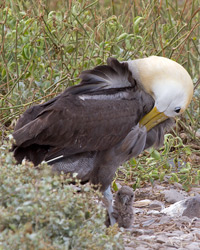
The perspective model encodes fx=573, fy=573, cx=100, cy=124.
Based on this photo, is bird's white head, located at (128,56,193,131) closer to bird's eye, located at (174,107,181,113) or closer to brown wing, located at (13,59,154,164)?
bird's eye, located at (174,107,181,113)

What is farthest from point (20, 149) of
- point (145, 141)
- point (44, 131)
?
point (145, 141)

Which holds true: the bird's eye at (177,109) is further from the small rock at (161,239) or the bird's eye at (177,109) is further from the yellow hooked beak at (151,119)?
the small rock at (161,239)

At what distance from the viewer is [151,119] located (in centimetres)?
555

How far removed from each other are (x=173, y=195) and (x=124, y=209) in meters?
1.15

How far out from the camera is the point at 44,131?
525 cm

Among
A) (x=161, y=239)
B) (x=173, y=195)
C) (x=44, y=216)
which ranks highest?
(x=44, y=216)

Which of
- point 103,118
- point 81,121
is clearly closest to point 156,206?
point 103,118

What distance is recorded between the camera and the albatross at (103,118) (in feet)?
17.4

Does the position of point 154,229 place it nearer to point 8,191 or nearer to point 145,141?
point 145,141

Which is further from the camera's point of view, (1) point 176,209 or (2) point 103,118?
(1) point 176,209

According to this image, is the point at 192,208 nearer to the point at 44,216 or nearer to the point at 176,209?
the point at 176,209

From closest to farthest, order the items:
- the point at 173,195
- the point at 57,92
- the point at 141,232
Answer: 1. the point at 141,232
2. the point at 173,195
3. the point at 57,92

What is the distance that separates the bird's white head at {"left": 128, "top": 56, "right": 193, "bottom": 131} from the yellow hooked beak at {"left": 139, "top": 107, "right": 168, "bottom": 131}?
0.07ft

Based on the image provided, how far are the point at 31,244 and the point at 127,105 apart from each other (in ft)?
8.25
